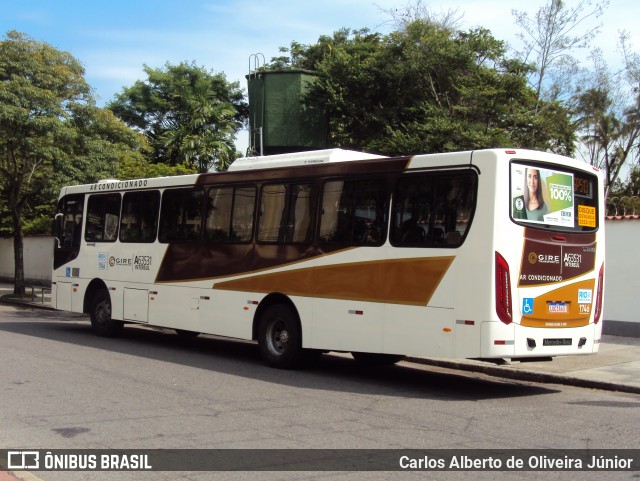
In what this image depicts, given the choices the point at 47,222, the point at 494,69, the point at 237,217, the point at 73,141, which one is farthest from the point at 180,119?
the point at 237,217

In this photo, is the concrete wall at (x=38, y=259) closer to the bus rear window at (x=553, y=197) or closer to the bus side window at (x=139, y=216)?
the bus side window at (x=139, y=216)

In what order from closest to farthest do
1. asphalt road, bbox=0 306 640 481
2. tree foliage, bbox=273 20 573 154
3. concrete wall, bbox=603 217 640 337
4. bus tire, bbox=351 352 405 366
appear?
asphalt road, bbox=0 306 640 481, bus tire, bbox=351 352 405 366, concrete wall, bbox=603 217 640 337, tree foliage, bbox=273 20 573 154

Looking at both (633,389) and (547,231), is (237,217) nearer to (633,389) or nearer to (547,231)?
(547,231)

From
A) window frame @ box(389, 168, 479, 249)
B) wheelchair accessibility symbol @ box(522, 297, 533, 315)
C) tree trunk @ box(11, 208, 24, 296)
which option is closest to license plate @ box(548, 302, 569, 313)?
wheelchair accessibility symbol @ box(522, 297, 533, 315)

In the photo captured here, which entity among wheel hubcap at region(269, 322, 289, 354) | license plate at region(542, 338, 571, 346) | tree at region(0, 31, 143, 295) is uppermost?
tree at region(0, 31, 143, 295)

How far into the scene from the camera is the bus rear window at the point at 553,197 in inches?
361

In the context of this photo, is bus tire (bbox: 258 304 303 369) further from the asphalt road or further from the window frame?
the window frame

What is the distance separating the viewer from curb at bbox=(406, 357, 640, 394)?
34.3 feet

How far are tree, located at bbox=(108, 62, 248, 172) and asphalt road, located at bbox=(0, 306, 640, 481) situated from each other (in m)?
27.4

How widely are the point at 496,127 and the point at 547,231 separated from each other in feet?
35.4

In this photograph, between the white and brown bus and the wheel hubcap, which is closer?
the white and brown bus

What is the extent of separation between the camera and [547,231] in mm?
9375

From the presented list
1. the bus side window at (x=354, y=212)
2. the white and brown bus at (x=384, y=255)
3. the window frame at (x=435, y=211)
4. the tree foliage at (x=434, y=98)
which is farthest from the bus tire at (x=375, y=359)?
the tree foliage at (x=434, y=98)

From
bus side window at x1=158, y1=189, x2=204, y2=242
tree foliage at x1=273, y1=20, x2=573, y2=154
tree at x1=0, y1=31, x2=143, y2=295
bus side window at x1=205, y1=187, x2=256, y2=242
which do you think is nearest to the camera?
bus side window at x1=205, y1=187, x2=256, y2=242
